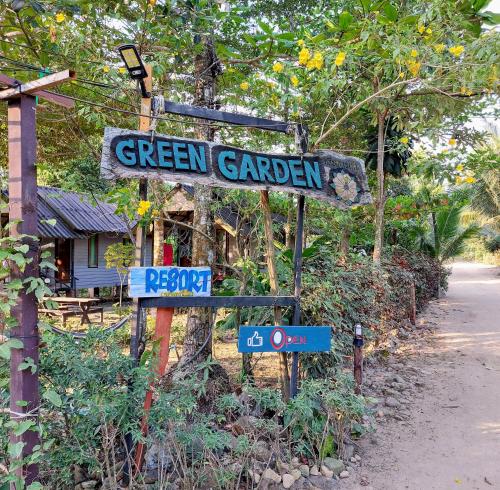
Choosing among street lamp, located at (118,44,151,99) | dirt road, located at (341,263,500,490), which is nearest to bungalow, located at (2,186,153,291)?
dirt road, located at (341,263,500,490)

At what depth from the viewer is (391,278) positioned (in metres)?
9.09

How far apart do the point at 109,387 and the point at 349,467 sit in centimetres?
235

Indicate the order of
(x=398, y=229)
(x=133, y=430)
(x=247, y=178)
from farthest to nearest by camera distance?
(x=398, y=229) < (x=247, y=178) < (x=133, y=430)

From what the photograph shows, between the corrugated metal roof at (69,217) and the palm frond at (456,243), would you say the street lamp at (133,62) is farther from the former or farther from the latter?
the palm frond at (456,243)

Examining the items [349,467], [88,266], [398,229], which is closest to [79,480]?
[349,467]

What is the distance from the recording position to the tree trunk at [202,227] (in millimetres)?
5230

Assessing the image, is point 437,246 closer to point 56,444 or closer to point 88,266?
point 88,266

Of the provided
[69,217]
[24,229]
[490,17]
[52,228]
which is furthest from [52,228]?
[490,17]

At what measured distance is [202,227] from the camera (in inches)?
210

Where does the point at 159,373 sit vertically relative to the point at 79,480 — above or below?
above

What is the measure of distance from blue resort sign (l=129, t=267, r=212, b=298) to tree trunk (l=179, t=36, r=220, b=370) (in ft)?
4.77

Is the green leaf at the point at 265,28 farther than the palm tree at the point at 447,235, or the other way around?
the palm tree at the point at 447,235

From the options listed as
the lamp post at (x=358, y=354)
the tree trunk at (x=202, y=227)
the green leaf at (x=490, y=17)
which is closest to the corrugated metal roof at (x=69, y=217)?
the tree trunk at (x=202, y=227)

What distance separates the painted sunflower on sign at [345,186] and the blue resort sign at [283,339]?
1.35 m
